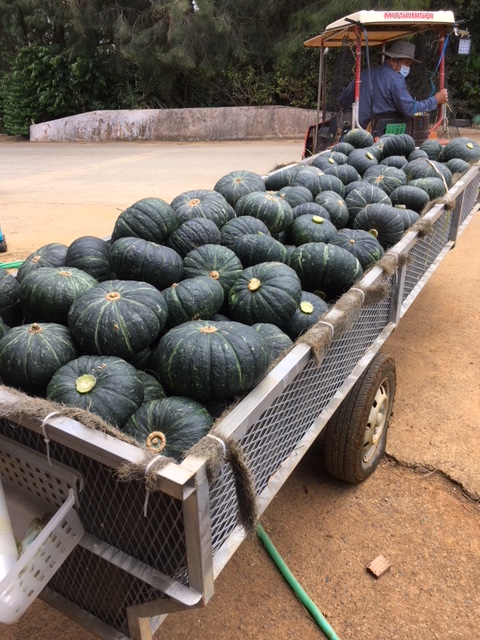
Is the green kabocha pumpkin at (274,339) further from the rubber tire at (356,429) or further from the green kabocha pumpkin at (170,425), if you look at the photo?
the rubber tire at (356,429)

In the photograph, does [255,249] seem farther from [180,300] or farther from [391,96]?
[391,96]

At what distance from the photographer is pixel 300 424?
2.19 meters

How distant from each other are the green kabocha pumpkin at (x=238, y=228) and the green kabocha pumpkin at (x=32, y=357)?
1239 mm

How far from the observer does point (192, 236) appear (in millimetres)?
2893

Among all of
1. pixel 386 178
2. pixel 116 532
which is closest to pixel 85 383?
pixel 116 532

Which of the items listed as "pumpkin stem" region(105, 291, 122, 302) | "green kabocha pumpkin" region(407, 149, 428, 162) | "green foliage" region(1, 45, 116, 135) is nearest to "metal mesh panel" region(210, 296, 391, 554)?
"pumpkin stem" region(105, 291, 122, 302)

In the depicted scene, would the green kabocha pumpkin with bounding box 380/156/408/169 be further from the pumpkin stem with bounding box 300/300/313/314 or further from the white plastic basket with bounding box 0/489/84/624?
the white plastic basket with bounding box 0/489/84/624

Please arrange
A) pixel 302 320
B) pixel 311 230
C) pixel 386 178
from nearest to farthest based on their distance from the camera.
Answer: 1. pixel 302 320
2. pixel 311 230
3. pixel 386 178

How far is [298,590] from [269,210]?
82.8 inches

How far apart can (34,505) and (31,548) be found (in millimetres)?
388

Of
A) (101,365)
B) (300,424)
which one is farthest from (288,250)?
(101,365)

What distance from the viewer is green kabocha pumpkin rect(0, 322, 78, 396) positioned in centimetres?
201

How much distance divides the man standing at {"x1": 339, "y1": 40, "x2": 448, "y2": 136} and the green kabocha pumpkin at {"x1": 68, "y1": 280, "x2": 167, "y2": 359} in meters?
6.78

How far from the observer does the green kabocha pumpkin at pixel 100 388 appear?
72.5 inches
